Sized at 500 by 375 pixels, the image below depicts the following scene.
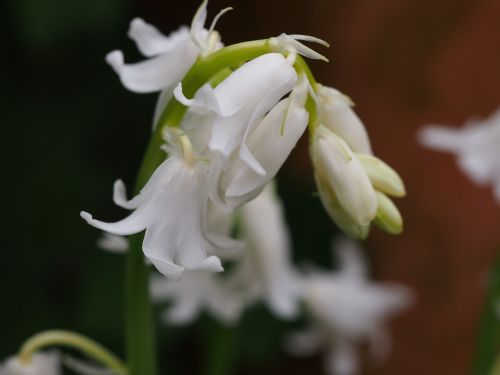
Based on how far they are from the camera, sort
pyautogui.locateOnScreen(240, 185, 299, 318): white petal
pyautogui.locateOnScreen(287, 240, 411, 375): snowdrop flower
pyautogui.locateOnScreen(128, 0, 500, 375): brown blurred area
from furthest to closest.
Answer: pyautogui.locateOnScreen(128, 0, 500, 375): brown blurred area < pyautogui.locateOnScreen(287, 240, 411, 375): snowdrop flower < pyautogui.locateOnScreen(240, 185, 299, 318): white petal

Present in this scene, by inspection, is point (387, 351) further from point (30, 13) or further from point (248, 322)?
point (30, 13)

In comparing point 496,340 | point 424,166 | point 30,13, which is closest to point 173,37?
point 496,340

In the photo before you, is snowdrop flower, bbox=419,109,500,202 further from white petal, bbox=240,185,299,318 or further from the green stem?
the green stem

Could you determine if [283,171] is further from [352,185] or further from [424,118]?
[352,185]

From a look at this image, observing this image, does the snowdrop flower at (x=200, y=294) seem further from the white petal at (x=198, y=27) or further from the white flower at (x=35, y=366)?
the white petal at (x=198, y=27)

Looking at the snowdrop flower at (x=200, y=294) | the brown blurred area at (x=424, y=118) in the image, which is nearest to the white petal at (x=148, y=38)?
the snowdrop flower at (x=200, y=294)

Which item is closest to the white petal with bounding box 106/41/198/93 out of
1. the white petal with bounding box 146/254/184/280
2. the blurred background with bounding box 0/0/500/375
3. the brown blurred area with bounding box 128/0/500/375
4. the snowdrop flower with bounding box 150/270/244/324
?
the white petal with bounding box 146/254/184/280

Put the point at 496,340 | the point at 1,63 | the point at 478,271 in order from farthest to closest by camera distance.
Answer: the point at 478,271
the point at 1,63
the point at 496,340

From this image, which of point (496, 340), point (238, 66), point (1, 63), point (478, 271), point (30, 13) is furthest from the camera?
point (478, 271)
